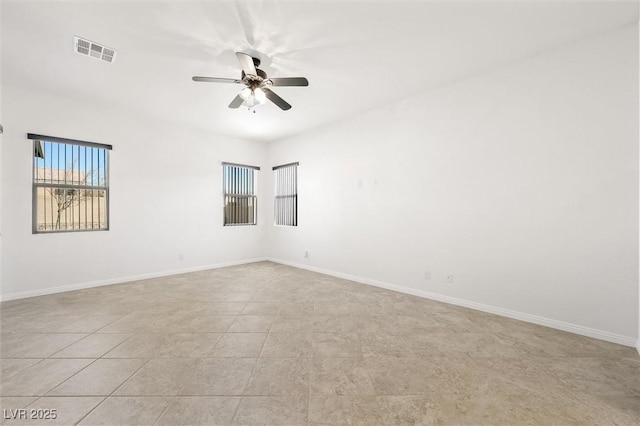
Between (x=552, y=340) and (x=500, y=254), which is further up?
(x=500, y=254)

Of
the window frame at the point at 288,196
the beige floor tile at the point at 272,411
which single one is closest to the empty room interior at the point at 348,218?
the beige floor tile at the point at 272,411

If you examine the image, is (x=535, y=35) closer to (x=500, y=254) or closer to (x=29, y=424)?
(x=500, y=254)

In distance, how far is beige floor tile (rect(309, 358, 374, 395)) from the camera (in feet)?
5.83

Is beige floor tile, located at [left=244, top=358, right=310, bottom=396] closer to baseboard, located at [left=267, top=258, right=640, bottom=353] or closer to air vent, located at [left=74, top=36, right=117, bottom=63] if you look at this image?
baseboard, located at [left=267, top=258, right=640, bottom=353]

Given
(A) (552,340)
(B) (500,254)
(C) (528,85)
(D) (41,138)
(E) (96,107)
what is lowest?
(A) (552,340)

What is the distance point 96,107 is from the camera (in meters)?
4.27

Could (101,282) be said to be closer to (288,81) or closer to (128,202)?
(128,202)

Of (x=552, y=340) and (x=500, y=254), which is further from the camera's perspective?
(x=500, y=254)

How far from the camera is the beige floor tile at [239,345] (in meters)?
2.25

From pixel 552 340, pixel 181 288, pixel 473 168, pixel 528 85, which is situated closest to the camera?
pixel 552 340

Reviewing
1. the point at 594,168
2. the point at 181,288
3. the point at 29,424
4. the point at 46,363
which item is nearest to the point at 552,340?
the point at 594,168

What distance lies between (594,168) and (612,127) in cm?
41

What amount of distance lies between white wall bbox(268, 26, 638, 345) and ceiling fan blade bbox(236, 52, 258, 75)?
198 cm

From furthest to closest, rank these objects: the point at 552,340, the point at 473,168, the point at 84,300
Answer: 1. the point at 84,300
2. the point at 473,168
3. the point at 552,340
